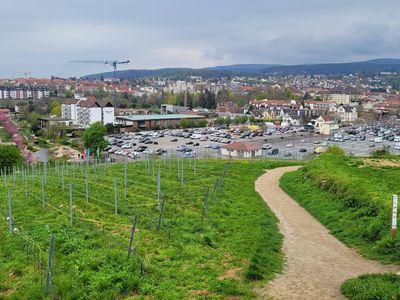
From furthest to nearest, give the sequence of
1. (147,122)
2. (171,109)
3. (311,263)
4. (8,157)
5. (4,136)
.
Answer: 1. (171,109)
2. (147,122)
3. (4,136)
4. (8,157)
5. (311,263)

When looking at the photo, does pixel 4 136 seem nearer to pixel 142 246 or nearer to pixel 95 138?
pixel 95 138

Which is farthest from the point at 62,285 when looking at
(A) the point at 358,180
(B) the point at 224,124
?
(B) the point at 224,124

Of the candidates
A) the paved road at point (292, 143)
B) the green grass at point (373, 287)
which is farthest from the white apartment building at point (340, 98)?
the green grass at point (373, 287)

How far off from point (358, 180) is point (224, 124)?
70728 mm

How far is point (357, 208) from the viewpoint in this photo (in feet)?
41.5

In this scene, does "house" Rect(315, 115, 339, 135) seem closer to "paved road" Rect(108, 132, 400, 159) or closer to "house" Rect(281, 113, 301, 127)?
"house" Rect(281, 113, 301, 127)

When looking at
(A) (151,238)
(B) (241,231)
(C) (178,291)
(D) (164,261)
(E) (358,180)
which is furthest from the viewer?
(E) (358,180)

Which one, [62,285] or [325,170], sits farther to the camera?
[325,170]

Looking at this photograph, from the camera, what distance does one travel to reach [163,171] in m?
20.3

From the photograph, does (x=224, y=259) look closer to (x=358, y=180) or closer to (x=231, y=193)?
(x=231, y=193)

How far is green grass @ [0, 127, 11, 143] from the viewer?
184 ft

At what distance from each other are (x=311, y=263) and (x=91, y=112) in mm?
70068

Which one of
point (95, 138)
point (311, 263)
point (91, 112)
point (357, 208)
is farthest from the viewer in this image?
point (91, 112)

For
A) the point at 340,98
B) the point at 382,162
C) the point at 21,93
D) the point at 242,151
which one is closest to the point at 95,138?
the point at 242,151
